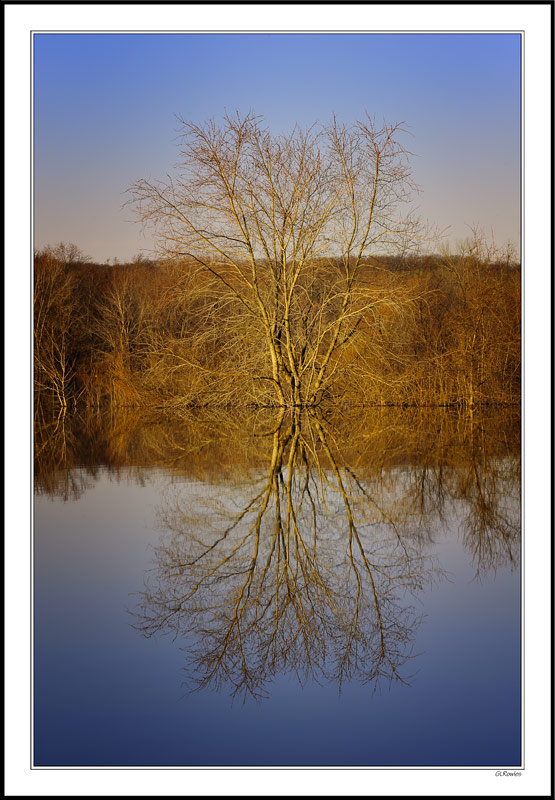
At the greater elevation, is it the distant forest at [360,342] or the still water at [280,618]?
the distant forest at [360,342]

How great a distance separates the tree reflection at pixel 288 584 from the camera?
3568 mm

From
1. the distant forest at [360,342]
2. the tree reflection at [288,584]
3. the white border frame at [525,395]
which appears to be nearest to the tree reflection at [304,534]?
the tree reflection at [288,584]

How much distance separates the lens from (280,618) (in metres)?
3.96

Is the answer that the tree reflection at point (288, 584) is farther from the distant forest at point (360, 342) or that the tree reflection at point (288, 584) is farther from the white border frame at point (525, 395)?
the distant forest at point (360, 342)

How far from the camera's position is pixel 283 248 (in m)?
16.2

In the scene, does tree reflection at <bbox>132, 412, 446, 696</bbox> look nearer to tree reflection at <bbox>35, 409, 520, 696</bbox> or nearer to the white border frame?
tree reflection at <bbox>35, 409, 520, 696</bbox>

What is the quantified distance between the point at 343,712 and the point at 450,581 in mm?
1736

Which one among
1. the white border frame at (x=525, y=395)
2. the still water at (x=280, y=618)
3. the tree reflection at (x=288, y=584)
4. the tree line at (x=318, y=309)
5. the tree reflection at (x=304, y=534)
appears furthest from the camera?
the tree line at (x=318, y=309)

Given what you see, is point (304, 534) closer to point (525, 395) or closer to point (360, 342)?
point (525, 395)

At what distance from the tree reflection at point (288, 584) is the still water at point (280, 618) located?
0.02 meters

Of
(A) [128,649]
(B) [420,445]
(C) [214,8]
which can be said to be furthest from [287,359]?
(A) [128,649]

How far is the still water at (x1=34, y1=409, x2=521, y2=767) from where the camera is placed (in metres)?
2.98
